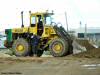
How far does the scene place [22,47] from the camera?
3419 centimetres

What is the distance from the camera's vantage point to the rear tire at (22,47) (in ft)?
111

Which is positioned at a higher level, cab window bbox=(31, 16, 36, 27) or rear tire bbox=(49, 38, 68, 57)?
cab window bbox=(31, 16, 36, 27)

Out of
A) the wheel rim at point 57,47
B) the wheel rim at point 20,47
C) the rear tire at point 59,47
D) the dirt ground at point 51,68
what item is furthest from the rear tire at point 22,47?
the dirt ground at point 51,68

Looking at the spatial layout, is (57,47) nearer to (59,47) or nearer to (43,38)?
(59,47)

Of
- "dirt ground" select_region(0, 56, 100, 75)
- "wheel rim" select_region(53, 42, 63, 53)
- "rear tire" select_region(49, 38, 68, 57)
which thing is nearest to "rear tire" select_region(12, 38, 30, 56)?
"rear tire" select_region(49, 38, 68, 57)

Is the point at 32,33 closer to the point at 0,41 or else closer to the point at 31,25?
the point at 31,25

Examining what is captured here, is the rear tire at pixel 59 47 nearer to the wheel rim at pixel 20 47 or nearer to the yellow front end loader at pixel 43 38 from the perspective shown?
the yellow front end loader at pixel 43 38

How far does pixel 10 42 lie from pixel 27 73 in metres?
16.4

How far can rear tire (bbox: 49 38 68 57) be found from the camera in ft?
105

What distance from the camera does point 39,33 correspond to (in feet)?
110

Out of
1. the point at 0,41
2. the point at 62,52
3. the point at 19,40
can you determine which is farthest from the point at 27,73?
the point at 0,41

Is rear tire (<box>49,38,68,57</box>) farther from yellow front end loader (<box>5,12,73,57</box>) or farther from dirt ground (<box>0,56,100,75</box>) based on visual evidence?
dirt ground (<box>0,56,100,75</box>)

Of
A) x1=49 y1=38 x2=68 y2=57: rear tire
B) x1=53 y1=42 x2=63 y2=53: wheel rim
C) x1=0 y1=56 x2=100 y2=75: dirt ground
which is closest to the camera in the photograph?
x1=0 y1=56 x2=100 y2=75: dirt ground

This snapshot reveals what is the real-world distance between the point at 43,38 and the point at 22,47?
84.3 inches
